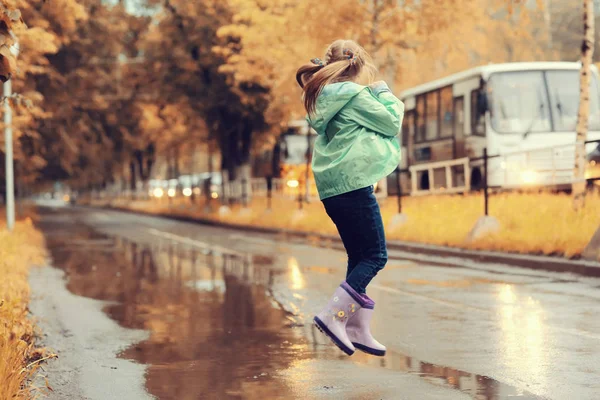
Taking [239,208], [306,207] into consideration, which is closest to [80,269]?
[306,207]

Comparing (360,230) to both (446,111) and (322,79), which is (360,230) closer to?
(322,79)

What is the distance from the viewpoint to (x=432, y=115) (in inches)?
1195

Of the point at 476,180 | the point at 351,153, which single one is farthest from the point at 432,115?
the point at 351,153

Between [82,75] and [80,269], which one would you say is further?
[82,75]

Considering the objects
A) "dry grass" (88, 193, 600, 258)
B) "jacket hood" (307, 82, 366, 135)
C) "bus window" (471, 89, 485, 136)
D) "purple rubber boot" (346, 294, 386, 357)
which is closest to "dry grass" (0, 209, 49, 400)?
"purple rubber boot" (346, 294, 386, 357)

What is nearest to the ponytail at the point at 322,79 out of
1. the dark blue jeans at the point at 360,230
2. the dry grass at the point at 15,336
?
the dark blue jeans at the point at 360,230

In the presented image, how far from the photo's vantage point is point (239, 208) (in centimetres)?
3978

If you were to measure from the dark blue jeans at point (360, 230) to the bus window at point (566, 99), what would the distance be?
20257mm

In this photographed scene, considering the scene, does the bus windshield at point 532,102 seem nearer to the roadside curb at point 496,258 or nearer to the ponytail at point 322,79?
Result: the roadside curb at point 496,258

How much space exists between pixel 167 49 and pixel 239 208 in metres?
6.53

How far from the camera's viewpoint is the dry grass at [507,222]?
55.2 feet

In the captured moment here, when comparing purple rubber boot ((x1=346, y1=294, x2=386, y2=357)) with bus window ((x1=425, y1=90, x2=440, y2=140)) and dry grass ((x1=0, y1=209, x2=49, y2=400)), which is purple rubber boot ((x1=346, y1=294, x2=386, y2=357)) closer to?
dry grass ((x1=0, y1=209, x2=49, y2=400))

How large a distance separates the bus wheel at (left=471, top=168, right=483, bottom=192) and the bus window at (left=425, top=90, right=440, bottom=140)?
303 cm

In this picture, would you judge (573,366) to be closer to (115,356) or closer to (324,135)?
(324,135)
